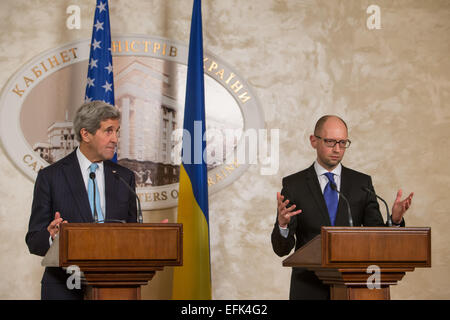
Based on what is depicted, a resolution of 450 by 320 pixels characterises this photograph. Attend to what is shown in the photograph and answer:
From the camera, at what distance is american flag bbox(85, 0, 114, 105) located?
489 cm

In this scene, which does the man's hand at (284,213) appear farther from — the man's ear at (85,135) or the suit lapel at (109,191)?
the man's ear at (85,135)

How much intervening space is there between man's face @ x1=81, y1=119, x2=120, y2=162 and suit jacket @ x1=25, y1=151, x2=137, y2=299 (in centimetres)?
8

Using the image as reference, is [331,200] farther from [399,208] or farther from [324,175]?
[399,208]

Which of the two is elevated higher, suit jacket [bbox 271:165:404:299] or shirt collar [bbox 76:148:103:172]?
shirt collar [bbox 76:148:103:172]

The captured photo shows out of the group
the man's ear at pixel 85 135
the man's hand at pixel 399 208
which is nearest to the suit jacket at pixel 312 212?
the man's hand at pixel 399 208

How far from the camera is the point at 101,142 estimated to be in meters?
3.16

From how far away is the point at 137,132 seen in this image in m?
5.32

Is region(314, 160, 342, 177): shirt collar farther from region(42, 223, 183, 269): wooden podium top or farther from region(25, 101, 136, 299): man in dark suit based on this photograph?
region(42, 223, 183, 269): wooden podium top

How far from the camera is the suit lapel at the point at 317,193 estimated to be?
3.32 m

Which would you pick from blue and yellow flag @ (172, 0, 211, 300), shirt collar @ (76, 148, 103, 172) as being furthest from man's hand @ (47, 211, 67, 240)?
blue and yellow flag @ (172, 0, 211, 300)

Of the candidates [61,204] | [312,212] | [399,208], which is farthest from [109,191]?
[399,208]

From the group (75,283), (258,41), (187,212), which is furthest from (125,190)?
(258,41)

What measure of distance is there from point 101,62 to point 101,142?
6.41 feet
